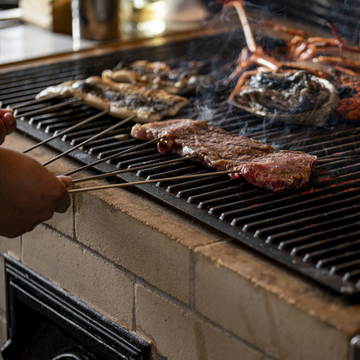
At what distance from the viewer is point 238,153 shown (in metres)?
2.48

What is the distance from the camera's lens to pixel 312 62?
3.41 meters

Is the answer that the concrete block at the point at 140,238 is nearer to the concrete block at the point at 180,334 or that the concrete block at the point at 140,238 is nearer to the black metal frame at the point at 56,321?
the concrete block at the point at 180,334

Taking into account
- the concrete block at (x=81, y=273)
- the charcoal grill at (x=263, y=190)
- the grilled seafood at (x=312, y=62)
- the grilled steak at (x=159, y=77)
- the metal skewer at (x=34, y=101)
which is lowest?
the concrete block at (x=81, y=273)

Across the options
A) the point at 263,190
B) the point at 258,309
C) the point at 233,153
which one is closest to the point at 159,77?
the point at 233,153

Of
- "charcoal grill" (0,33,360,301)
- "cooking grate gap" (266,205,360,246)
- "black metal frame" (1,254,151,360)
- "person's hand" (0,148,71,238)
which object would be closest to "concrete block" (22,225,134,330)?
"black metal frame" (1,254,151,360)

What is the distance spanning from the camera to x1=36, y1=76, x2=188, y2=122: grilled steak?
9.87 feet

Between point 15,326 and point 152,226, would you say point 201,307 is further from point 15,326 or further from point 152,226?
point 15,326

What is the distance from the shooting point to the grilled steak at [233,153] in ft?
7.34

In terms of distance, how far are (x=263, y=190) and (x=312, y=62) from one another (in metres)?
1.51

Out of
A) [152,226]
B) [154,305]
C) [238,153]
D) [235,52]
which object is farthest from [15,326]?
[235,52]

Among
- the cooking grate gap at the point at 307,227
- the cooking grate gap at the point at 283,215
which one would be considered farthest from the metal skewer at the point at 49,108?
the cooking grate gap at the point at 307,227

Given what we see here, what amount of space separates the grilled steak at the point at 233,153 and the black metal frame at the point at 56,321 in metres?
0.86

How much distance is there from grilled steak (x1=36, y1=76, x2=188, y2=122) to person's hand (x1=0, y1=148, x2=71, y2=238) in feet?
4.10

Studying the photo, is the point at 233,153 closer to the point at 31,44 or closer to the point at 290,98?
the point at 290,98
